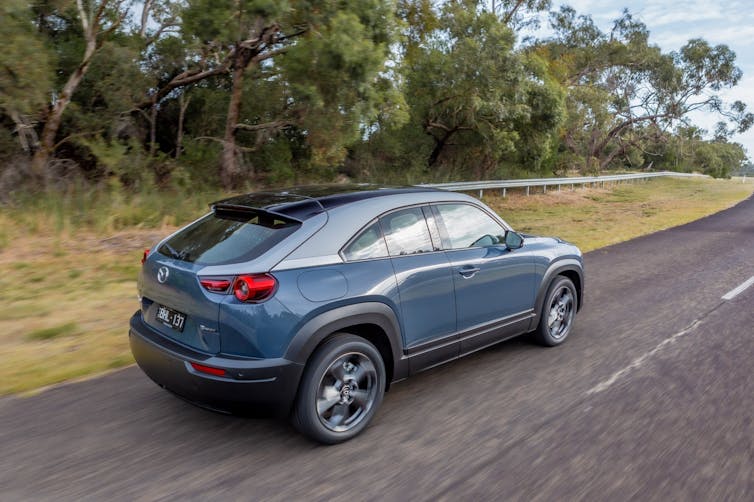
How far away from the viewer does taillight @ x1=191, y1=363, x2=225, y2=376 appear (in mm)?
Result: 3295

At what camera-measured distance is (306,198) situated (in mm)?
4031

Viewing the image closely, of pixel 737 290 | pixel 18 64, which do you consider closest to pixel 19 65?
pixel 18 64

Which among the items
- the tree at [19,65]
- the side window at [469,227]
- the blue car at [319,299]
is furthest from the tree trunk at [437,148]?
the blue car at [319,299]

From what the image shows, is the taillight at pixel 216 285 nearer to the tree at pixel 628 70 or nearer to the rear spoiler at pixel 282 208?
the rear spoiler at pixel 282 208

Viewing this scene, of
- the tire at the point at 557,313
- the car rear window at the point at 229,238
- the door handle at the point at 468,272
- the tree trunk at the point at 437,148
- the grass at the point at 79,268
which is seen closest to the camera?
the car rear window at the point at 229,238

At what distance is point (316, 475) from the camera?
10.6 ft

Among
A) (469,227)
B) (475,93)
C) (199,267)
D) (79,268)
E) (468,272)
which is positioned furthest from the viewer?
(475,93)

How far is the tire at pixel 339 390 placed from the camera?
3.46 metres

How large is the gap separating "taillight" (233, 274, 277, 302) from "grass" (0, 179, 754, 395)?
7.34 feet

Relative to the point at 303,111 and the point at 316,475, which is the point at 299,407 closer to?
the point at 316,475

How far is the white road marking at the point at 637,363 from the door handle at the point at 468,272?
124 cm

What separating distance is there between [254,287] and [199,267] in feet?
1.49

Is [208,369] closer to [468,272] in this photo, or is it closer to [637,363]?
[468,272]

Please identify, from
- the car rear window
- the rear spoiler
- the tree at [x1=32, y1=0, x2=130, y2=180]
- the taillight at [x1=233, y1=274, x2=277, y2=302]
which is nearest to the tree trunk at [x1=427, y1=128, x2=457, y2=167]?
the tree at [x1=32, y1=0, x2=130, y2=180]
